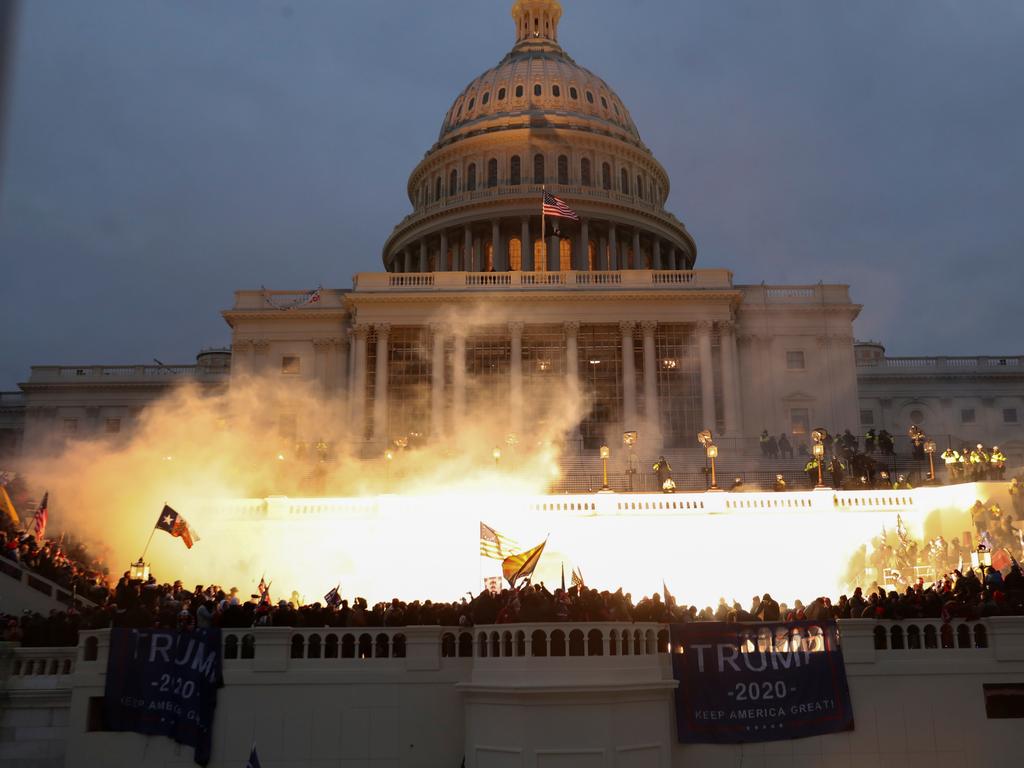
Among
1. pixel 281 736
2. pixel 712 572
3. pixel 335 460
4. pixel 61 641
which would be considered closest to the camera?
pixel 281 736

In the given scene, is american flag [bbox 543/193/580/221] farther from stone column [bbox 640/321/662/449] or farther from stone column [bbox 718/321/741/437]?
stone column [bbox 718/321/741/437]

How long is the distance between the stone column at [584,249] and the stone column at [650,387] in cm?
1781

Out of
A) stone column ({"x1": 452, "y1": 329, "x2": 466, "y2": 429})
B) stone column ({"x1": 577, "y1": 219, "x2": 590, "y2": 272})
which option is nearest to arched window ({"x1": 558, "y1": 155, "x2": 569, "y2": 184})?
stone column ({"x1": 577, "y1": 219, "x2": 590, "y2": 272})

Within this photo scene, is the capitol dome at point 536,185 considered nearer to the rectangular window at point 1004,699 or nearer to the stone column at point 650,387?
the stone column at point 650,387

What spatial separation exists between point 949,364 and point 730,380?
28.5m

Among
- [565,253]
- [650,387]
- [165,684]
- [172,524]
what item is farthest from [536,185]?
[165,684]

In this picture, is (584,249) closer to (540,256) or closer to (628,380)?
(540,256)

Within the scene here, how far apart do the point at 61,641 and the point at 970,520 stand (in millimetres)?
27453

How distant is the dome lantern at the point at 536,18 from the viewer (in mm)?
98375

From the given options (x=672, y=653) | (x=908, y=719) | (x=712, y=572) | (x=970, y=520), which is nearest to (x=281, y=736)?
(x=672, y=653)

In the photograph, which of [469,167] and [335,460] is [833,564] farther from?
[469,167]

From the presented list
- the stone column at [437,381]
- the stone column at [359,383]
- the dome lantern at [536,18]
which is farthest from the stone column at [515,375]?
the dome lantern at [536,18]

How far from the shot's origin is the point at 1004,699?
19297mm

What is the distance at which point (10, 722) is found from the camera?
19.7 meters
